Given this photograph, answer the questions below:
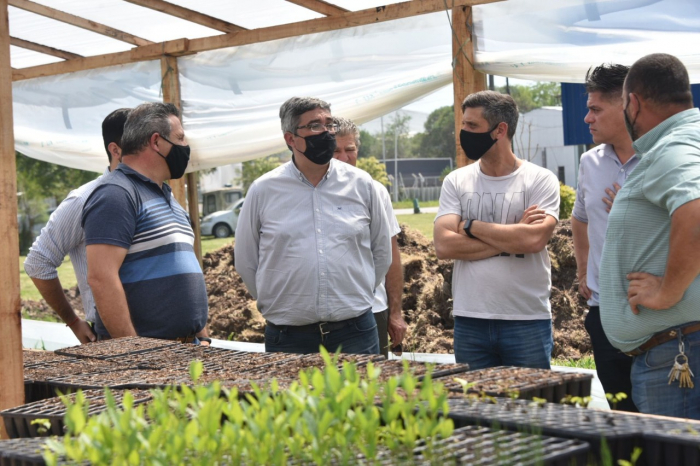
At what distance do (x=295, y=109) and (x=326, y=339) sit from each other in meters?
1.18

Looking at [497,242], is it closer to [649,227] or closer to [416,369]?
[649,227]

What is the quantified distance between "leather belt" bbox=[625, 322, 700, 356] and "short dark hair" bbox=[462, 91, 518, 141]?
5.11ft

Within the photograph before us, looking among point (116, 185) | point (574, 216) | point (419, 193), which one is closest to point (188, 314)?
point (116, 185)

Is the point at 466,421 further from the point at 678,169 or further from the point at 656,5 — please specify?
the point at 656,5

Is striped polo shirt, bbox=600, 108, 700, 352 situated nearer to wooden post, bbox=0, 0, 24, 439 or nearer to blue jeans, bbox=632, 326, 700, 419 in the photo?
blue jeans, bbox=632, 326, 700, 419

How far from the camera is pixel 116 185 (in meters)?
3.71

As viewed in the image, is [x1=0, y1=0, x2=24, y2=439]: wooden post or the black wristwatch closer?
[x1=0, y1=0, x2=24, y2=439]: wooden post

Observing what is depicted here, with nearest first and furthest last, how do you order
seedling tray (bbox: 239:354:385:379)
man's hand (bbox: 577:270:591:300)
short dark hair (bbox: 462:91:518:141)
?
seedling tray (bbox: 239:354:385:379) → man's hand (bbox: 577:270:591:300) → short dark hair (bbox: 462:91:518:141)

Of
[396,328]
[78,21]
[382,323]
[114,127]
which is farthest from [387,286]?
[78,21]

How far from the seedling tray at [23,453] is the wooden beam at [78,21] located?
5.55 metres

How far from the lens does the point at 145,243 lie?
3.77m

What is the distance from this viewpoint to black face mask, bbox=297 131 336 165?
3.96 m

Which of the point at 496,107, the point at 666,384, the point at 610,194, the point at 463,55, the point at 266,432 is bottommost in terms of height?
the point at 666,384

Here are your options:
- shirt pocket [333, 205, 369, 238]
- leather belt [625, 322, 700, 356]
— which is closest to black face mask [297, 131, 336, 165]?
→ shirt pocket [333, 205, 369, 238]
